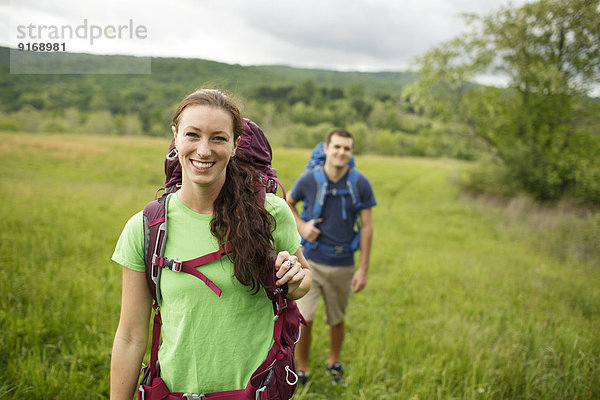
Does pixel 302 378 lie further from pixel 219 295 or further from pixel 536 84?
pixel 536 84

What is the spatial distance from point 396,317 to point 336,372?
171cm

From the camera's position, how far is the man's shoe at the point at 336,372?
3.81 metres

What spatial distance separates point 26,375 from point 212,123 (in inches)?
116

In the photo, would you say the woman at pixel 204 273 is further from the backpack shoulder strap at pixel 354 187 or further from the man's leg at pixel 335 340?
the man's leg at pixel 335 340

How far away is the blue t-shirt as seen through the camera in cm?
388

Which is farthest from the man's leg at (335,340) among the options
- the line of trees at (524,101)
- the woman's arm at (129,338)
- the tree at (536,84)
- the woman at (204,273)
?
the tree at (536,84)

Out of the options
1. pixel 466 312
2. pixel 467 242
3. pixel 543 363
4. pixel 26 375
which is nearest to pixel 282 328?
pixel 26 375

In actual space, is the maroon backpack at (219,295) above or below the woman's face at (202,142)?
below

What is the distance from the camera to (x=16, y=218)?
24.1 ft

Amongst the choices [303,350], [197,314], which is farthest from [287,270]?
[303,350]

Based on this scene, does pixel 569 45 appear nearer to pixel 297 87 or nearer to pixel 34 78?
pixel 34 78

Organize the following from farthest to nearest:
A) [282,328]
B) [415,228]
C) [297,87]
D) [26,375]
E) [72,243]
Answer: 1. [297,87]
2. [415,228]
3. [72,243]
4. [26,375]
5. [282,328]

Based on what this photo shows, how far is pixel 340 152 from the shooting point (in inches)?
149

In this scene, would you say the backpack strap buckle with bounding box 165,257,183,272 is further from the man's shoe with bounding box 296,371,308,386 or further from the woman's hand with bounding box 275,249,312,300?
the man's shoe with bounding box 296,371,308,386
